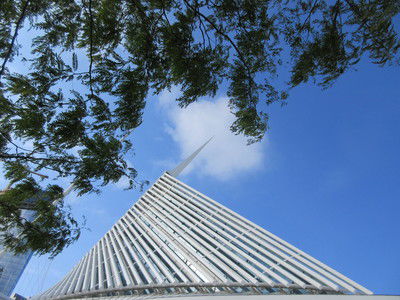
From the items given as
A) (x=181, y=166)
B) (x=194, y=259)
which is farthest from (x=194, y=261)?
(x=181, y=166)

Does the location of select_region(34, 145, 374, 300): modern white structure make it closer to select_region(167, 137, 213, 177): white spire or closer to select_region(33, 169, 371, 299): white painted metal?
select_region(33, 169, 371, 299): white painted metal

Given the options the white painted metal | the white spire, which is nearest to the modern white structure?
the white painted metal

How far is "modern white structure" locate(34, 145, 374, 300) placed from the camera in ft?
43.5

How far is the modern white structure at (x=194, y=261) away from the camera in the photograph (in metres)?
13.3

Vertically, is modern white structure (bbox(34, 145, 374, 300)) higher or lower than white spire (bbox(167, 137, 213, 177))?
lower

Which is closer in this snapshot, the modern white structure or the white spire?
the modern white structure

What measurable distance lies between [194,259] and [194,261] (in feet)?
0.87

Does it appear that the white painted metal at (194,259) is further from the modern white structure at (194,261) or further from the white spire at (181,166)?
the white spire at (181,166)

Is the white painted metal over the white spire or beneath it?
beneath

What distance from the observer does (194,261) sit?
1702 cm

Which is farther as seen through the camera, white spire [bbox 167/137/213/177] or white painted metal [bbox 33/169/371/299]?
white spire [bbox 167/137/213/177]

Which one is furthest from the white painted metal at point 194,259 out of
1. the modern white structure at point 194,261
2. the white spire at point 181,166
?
the white spire at point 181,166

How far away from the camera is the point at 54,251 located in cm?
435

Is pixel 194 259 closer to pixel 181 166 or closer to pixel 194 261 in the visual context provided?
pixel 194 261
